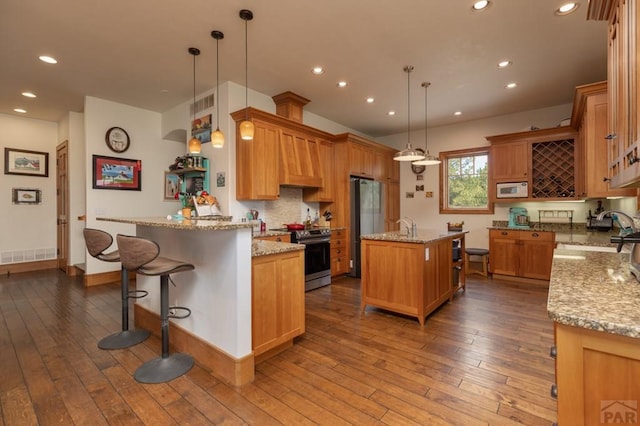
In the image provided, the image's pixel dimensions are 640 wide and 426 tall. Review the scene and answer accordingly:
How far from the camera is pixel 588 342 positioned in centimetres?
87

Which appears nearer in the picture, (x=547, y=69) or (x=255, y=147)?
(x=547, y=69)

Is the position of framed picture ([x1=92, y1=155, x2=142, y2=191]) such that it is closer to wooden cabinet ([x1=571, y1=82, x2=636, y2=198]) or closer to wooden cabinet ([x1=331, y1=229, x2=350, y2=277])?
wooden cabinet ([x1=331, y1=229, x2=350, y2=277])

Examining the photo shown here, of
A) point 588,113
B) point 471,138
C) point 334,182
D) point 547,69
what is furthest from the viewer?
point 471,138

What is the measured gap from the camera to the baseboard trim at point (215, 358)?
201 cm

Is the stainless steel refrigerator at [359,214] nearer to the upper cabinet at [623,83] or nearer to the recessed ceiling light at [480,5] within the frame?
the recessed ceiling light at [480,5]

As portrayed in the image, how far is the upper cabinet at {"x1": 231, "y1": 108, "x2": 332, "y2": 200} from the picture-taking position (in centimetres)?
401

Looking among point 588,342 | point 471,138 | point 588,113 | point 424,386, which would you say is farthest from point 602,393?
point 471,138

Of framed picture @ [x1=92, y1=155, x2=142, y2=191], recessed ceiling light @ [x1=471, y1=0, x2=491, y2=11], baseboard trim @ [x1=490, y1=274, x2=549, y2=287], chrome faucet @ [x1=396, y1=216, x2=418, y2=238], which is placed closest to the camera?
recessed ceiling light @ [x1=471, y1=0, x2=491, y2=11]

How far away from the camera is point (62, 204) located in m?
5.61

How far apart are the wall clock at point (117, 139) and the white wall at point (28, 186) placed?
2038 mm

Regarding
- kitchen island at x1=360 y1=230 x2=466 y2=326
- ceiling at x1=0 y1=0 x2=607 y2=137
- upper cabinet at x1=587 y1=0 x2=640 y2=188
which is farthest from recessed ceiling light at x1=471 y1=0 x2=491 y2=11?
kitchen island at x1=360 y1=230 x2=466 y2=326

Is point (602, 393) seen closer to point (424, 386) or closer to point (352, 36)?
point (424, 386)

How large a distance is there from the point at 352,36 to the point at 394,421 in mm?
3249

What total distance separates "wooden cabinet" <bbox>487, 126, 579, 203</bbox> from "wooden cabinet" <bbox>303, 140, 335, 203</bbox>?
9.28 ft
